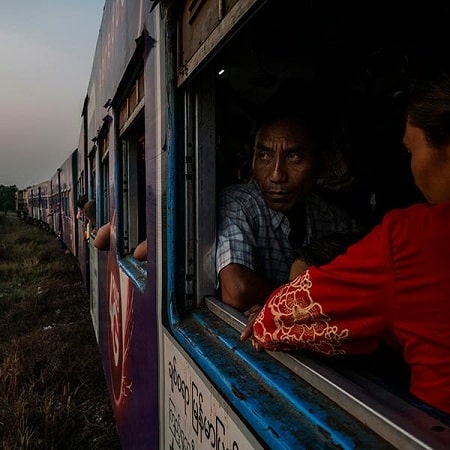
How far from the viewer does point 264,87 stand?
276 centimetres

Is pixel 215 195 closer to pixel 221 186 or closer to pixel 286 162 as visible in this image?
pixel 286 162

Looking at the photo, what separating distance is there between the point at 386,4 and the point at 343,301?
5.48ft

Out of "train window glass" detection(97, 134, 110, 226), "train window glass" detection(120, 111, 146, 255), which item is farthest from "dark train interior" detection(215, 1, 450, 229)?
"train window glass" detection(97, 134, 110, 226)

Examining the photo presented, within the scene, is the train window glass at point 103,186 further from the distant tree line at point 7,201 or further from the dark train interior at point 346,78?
the distant tree line at point 7,201

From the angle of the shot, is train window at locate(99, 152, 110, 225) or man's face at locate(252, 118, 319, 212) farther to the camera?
train window at locate(99, 152, 110, 225)

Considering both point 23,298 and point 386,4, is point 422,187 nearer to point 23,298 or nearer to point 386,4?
point 386,4

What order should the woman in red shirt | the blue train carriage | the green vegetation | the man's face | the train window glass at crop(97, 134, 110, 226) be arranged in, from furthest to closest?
the train window glass at crop(97, 134, 110, 226), the green vegetation, the man's face, the blue train carriage, the woman in red shirt

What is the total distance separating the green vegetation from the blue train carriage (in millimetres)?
885

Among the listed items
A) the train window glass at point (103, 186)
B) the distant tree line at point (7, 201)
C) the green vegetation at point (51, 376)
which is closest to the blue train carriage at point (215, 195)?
the green vegetation at point (51, 376)

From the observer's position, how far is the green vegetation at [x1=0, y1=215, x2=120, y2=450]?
4.14 m

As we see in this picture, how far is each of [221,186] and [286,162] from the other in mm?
506

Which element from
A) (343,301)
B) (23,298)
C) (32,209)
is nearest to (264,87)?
(343,301)

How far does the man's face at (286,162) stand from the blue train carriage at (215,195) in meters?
0.25

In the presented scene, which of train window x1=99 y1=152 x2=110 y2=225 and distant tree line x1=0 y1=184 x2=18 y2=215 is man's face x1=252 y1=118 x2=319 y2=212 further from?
distant tree line x1=0 y1=184 x2=18 y2=215
